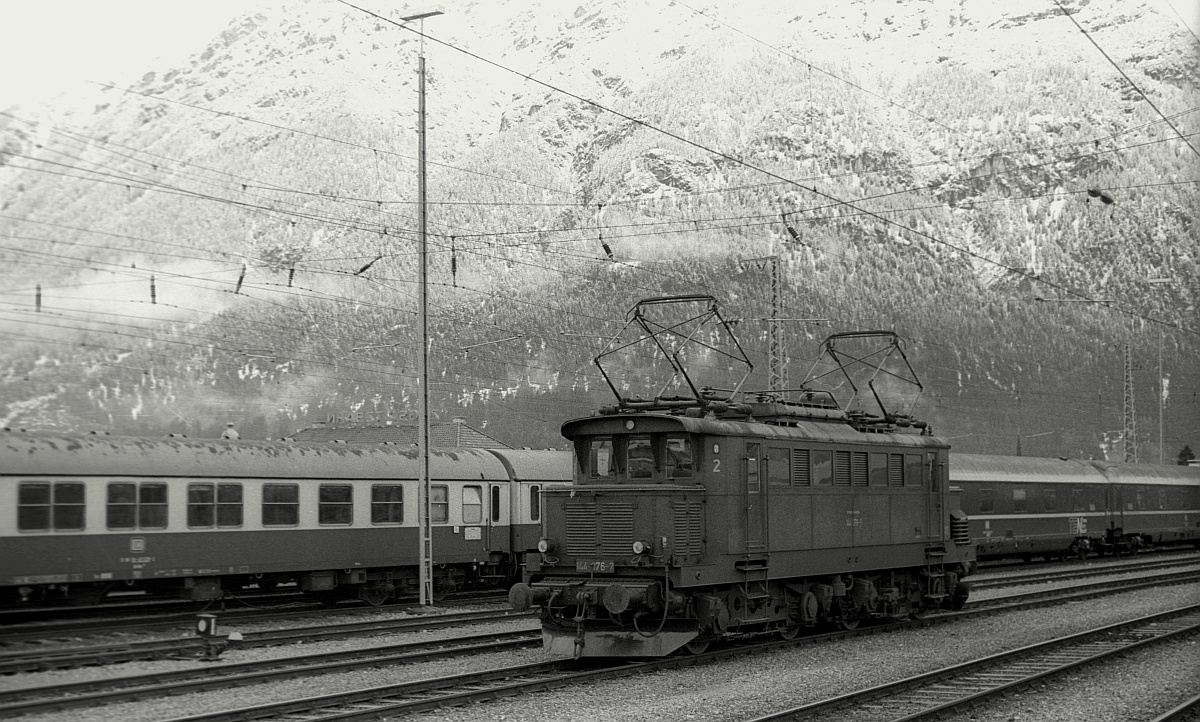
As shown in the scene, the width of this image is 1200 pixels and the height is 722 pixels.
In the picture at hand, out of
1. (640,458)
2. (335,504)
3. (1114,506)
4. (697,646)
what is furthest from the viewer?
(1114,506)

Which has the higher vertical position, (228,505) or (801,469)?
(801,469)

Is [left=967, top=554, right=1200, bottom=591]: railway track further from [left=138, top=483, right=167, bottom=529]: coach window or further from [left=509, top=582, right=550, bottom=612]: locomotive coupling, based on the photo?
[left=138, top=483, right=167, bottom=529]: coach window

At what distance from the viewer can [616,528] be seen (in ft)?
57.8

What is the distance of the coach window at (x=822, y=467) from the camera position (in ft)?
65.9

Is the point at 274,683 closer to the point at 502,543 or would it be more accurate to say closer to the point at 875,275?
the point at 502,543

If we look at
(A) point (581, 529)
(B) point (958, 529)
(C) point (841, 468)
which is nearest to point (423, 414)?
(A) point (581, 529)

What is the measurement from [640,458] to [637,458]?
0.05 meters

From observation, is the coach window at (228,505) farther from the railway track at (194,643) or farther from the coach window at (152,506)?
the railway track at (194,643)

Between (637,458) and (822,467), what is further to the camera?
(822,467)

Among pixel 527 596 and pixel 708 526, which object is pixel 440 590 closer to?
pixel 527 596

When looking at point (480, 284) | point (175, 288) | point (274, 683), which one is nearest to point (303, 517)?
point (274, 683)

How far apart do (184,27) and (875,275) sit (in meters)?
133

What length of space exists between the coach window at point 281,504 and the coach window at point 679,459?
10.1 m

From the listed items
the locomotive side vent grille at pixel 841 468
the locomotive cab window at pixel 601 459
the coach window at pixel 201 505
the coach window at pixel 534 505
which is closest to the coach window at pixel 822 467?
the locomotive side vent grille at pixel 841 468
